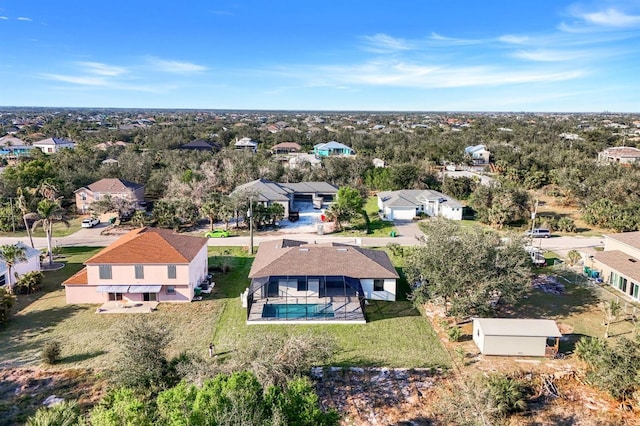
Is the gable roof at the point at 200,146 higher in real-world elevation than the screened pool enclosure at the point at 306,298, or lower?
higher

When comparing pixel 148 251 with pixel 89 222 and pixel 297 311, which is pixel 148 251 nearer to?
pixel 297 311

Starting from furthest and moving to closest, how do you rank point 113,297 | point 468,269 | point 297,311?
point 113,297, point 297,311, point 468,269

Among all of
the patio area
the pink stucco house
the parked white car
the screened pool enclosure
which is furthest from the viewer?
the parked white car

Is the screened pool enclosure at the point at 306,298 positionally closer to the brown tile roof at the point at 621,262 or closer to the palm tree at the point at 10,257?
the palm tree at the point at 10,257

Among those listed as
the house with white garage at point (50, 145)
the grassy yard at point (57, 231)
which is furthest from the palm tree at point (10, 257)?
the house with white garage at point (50, 145)

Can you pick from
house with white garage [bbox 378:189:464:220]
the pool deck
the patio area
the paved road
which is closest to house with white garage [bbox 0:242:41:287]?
the patio area

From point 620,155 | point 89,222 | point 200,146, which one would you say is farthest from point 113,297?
point 620,155

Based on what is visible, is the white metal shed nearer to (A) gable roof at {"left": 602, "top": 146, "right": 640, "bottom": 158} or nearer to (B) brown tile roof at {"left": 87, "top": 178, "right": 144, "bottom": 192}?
(B) brown tile roof at {"left": 87, "top": 178, "right": 144, "bottom": 192}

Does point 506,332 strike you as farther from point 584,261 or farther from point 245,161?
point 245,161
